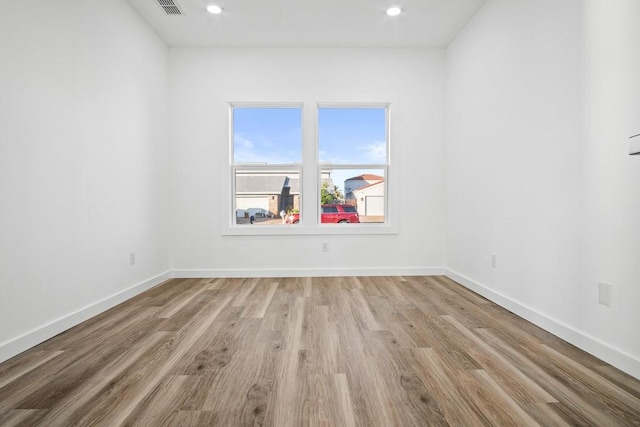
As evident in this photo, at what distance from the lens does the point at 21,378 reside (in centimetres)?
156

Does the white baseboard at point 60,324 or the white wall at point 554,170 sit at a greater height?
the white wall at point 554,170

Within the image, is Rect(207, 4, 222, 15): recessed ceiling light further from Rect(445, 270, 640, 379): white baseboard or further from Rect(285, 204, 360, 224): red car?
Rect(445, 270, 640, 379): white baseboard

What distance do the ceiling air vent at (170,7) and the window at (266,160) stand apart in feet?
3.80

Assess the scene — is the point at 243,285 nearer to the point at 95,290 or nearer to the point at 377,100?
the point at 95,290

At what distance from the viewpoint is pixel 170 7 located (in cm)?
310

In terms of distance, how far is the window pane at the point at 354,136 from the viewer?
405 centimetres

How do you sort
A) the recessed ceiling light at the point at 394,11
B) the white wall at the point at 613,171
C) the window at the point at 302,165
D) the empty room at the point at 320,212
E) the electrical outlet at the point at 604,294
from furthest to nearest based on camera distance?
the window at the point at 302,165, the recessed ceiling light at the point at 394,11, the electrical outlet at the point at 604,294, the white wall at the point at 613,171, the empty room at the point at 320,212

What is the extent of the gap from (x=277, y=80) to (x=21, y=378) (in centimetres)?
354

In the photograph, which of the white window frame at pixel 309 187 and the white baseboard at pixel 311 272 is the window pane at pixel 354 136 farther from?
the white baseboard at pixel 311 272

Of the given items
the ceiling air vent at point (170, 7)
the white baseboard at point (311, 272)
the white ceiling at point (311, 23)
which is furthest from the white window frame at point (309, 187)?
the ceiling air vent at point (170, 7)

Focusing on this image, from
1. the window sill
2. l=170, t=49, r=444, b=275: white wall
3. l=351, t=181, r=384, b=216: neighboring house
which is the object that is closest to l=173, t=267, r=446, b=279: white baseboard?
l=170, t=49, r=444, b=275: white wall

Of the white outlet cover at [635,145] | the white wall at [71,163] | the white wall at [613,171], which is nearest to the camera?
the white outlet cover at [635,145]

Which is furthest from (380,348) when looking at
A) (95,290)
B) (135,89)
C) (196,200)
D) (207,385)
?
(135,89)

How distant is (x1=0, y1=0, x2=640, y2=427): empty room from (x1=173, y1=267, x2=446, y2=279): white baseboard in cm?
4
